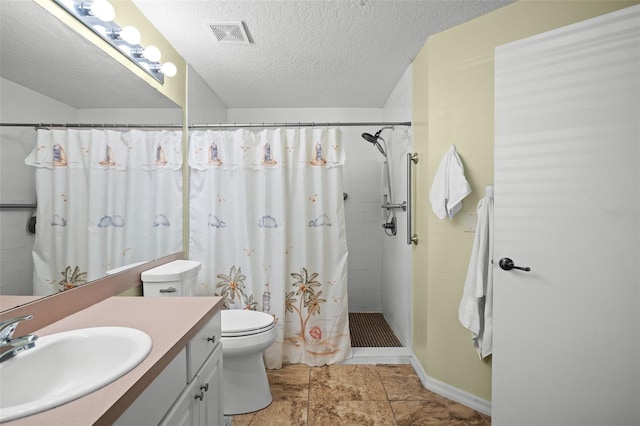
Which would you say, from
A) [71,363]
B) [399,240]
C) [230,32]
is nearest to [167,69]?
[230,32]

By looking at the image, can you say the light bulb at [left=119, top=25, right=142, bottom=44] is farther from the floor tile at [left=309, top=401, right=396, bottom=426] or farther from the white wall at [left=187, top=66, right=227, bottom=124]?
the floor tile at [left=309, top=401, right=396, bottom=426]

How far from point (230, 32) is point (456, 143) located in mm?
1553

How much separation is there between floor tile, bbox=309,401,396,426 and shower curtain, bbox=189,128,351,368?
457mm

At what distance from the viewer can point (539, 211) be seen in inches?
54.4

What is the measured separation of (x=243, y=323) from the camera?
6.23ft

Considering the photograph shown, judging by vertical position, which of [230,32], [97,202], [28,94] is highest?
[230,32]

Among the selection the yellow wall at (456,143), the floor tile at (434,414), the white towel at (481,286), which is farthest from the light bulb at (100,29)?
the floor tile at (434,414)

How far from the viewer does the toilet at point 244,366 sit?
1.79 m

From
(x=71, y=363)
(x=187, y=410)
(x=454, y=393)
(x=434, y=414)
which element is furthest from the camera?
(x=454, y=393)

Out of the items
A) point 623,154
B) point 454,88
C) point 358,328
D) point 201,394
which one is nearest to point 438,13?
point 454,88

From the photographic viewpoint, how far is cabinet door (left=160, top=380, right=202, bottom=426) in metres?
0.92

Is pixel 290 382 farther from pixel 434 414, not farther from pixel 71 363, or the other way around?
pixel 71 363

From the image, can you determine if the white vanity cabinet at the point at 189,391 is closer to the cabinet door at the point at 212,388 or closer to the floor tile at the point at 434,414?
the cabinet door at the point at 212,388

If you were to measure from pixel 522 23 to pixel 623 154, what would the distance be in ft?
2.85
